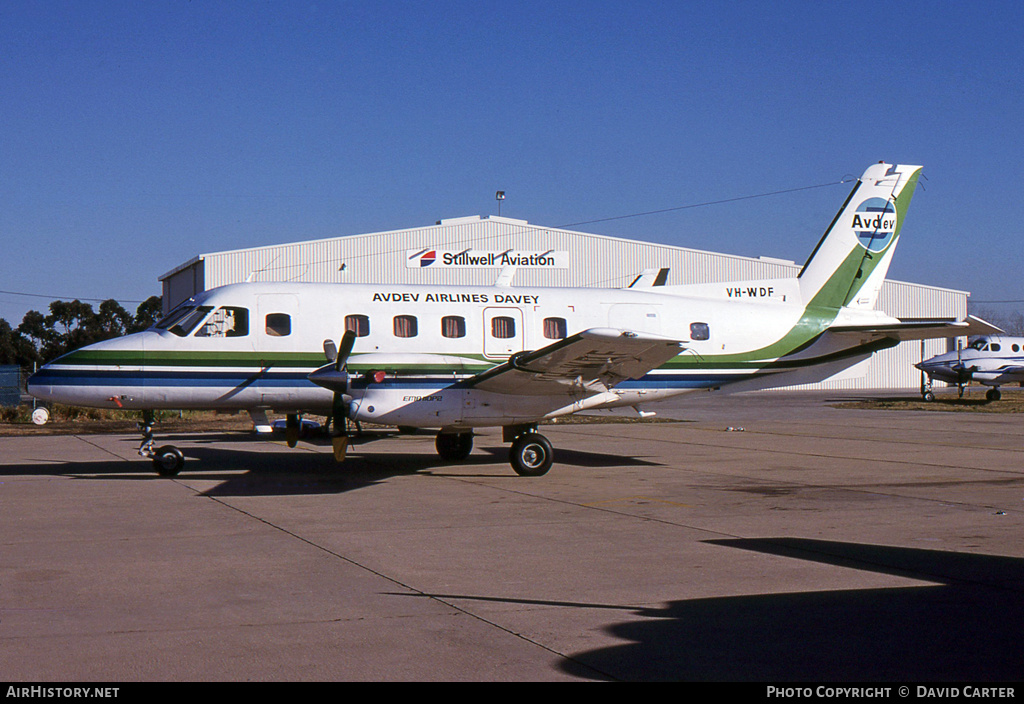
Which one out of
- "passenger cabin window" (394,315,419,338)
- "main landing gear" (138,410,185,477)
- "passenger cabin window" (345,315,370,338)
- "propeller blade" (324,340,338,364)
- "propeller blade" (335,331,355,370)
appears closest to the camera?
"propeller blade" (335,331,355,370)

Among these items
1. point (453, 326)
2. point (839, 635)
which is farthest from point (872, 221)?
point (839, 635)

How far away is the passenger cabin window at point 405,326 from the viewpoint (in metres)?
15.8

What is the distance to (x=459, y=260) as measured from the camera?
45.2 metres

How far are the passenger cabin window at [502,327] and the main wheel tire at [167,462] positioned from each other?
5.69 m

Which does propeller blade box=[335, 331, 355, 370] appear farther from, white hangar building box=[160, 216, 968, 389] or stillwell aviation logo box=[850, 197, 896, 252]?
white hangar building box=[160, 216, 968, 389]

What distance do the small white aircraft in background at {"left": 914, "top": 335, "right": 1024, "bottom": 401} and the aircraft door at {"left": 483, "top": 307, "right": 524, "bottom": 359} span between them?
31.3 m

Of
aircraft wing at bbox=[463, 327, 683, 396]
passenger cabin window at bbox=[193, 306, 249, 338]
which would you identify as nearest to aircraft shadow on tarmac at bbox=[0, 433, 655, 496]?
aircraft wing at bbox=[463, 327, 683, 396]

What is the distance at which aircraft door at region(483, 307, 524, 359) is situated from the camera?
52.2 ft

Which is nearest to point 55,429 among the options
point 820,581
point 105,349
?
point 105,349

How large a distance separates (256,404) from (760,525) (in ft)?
29.3

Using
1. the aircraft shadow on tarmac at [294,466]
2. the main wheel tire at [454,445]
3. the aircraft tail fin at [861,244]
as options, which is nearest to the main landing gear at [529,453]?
the aircraft shadow on tarmac at [294,466]

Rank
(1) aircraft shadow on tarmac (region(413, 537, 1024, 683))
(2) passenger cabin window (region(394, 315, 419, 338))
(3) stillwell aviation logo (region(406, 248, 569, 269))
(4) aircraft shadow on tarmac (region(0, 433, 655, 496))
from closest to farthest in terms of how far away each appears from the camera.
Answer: (1) aircraft shadow on tarmac (region(413, 537, 1024, 683)) → (4) aircraft shadow on tarmac (region(0, 433, 655, 496)) → (2) passenger cabin window (region(394, 315, 419, 338)) → (3) stillwell aviation logo (region(406, 248, 569, 269))

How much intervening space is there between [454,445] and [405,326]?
2892mm

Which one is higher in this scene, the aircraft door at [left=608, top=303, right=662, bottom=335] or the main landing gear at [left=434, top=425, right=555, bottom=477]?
the aircraft door at [left=608, top=303, right=662, bottom=335]
